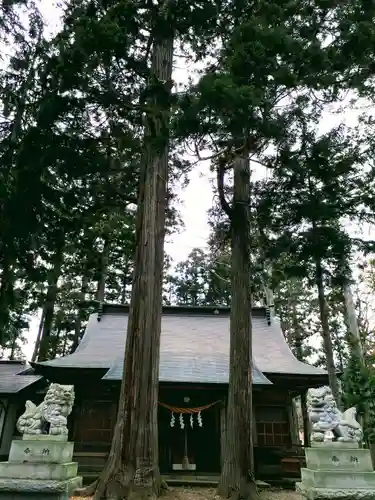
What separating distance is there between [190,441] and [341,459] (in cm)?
601

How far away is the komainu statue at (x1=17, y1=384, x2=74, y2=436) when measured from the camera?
4.62 meters

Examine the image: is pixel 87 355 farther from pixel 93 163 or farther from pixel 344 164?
pixel 344 164

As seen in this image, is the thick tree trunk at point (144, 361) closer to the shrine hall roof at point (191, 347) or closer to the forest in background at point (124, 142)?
the forest in background at point (124, 142)

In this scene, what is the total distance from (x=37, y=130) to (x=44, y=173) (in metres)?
0.67

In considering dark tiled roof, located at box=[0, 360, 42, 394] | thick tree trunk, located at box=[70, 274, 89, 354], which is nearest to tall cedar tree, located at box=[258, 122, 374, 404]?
dark tiled roof, located at box=[0, 360, 42, 394]

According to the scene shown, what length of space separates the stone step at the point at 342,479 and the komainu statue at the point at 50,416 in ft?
9.62

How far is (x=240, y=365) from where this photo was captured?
600 cm

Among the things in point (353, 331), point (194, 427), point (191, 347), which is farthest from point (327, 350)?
point (191, 347)

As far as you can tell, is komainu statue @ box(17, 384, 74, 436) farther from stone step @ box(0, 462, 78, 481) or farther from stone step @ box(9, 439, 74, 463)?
stone step @ box(0, 462, 78, 481)

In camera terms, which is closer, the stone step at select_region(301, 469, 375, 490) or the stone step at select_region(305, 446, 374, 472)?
the stone step at select_region(301, 469, 375, 490)

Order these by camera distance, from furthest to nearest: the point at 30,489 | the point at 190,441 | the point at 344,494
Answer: the point at 190,441 < the point at 30,489 < the point at 344,494

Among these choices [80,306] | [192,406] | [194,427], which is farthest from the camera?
[80,306]

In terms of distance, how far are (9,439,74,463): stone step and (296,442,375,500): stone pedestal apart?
2.81m

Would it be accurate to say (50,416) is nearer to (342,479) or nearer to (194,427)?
(342,479)
